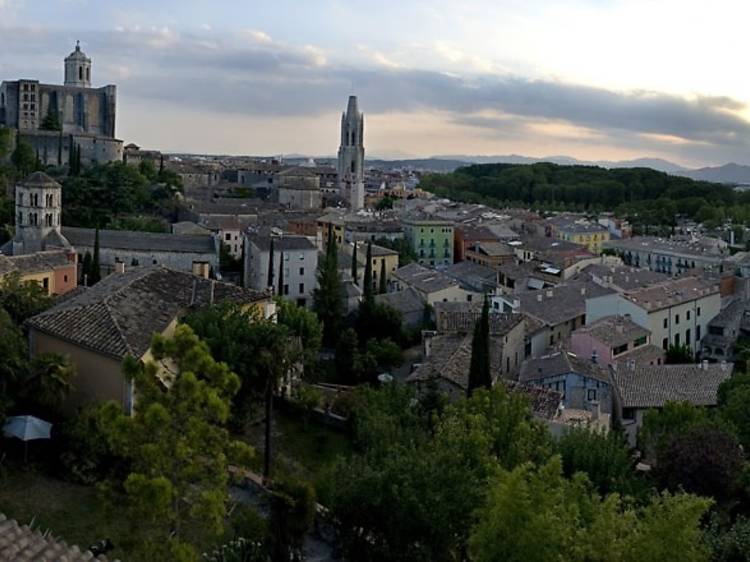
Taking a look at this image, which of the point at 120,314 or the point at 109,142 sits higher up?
the point at 109,142

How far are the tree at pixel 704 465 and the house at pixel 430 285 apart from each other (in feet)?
88.6

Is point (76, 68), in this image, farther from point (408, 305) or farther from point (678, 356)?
point (678, 356)

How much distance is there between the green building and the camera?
68500 millimetres

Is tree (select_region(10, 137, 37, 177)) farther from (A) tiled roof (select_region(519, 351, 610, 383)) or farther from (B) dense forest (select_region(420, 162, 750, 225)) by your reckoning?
(B) dense forest (select_region(420, 162, 750, 225))

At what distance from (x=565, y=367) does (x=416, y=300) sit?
16.7m

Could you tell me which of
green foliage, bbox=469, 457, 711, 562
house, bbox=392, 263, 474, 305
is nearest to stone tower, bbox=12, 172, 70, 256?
house, bbox=392, 263, 474, 305

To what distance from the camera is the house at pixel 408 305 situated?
43.8m

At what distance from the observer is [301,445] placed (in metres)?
21.3

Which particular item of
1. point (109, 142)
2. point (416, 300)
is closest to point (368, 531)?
point (416, 300)

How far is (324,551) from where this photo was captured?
15.4 m

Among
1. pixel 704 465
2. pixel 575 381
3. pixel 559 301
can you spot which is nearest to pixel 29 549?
pixel 704 465

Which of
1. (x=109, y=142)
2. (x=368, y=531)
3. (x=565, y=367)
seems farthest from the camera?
(x=109, y=142)

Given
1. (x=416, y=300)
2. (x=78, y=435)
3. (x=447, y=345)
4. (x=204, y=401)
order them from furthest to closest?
(x=416, y=300) → (x=447, y=345) → (x=78, y=435) → (x=204, y=401)

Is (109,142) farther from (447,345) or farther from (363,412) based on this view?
(363,412)
